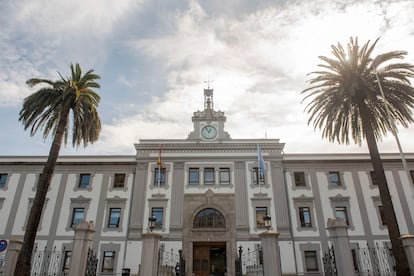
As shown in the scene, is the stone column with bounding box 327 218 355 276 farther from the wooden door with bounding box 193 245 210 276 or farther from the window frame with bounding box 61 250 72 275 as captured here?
the window frame with bounding box 61 250 72 275

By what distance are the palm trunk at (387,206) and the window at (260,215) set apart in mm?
11409

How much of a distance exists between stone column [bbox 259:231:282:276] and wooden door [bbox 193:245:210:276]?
15103mm

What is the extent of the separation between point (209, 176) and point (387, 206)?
53.0 feet

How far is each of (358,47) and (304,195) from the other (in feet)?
48.1

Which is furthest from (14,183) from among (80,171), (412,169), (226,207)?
(412,169)

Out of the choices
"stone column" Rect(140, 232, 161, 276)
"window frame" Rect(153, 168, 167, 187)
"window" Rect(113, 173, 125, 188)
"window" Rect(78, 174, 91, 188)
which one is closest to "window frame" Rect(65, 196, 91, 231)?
"window" Rect(78, 174, 91, 188)

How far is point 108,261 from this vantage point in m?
26.3

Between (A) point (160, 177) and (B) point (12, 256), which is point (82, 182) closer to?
(A) point (160, 177)

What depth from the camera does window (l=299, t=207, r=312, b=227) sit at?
27.6 meters

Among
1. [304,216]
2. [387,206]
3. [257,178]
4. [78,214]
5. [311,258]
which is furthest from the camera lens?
[257,178]

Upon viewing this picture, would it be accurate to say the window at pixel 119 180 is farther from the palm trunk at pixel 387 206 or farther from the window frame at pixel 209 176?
the palm trunk at pixel 387 206

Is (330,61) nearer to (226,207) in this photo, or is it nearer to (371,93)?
(371,93)

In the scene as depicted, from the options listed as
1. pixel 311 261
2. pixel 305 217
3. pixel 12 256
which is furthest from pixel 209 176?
pixel 12 256

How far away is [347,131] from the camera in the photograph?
2311 cm
